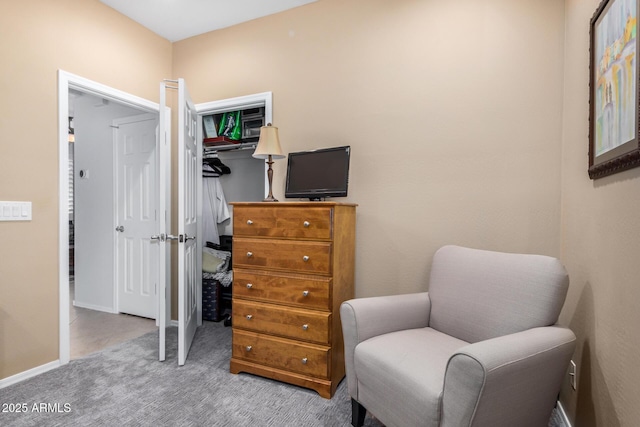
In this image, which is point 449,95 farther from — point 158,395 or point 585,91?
point 158,395

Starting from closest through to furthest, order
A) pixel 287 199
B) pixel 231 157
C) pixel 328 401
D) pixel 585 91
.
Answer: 1. pixel 585 91
2. pixel 328 401
3. pixel 287 199
4. pixel 231 157

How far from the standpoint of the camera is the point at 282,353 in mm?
2158

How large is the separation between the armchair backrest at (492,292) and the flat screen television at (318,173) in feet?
2.72

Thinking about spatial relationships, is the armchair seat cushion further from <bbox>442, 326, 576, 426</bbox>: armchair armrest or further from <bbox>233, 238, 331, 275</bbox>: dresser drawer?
<bbox>233, 238, 331, 275</bbox>: dresser drawer

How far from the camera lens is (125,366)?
2418mm

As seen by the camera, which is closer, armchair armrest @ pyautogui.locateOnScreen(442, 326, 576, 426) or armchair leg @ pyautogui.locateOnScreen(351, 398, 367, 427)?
armchair armrest @ pyautogui.locateOnScreen(442, 326, 576, 426)

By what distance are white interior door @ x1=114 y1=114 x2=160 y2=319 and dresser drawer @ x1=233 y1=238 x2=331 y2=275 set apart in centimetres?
163

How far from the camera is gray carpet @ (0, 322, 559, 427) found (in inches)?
71.0

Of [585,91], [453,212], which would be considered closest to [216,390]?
[453,212]

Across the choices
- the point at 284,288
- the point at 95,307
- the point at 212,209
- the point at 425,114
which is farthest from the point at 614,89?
the point at 95,307

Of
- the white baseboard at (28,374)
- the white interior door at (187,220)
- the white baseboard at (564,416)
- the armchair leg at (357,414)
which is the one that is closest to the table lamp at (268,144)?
the white interior door at (187,220)

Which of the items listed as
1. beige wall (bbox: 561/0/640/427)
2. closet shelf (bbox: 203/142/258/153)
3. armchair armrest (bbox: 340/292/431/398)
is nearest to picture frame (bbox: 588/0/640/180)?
beige wall (bbox: 561/0/640/427)

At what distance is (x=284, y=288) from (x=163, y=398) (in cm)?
96

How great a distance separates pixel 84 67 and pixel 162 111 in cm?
75
